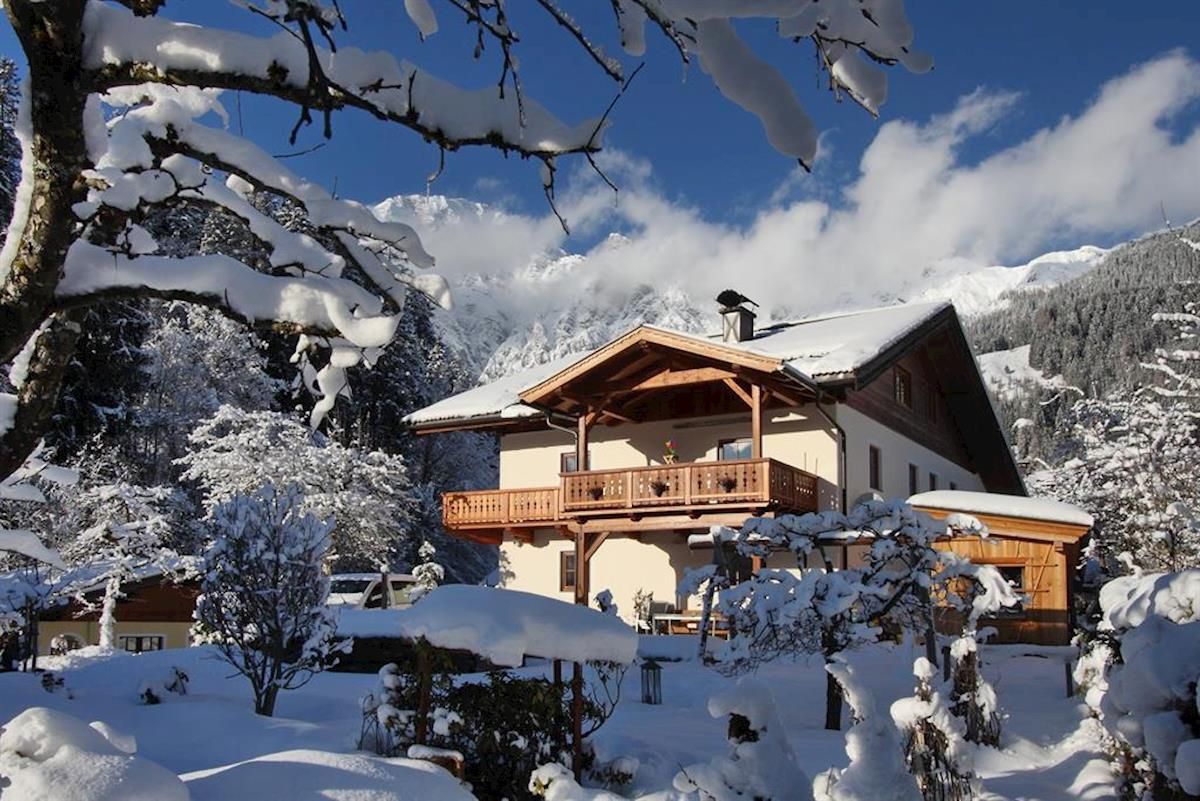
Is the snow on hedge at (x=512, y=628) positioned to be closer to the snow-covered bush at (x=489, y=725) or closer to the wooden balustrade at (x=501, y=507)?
the snow-covered bush at (x=489, y=725)

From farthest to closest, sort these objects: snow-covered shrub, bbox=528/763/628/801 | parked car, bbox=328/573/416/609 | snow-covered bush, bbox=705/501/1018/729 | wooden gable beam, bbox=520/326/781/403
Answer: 1. parked car, bbox=328/573/416/609
2. wooden gable beam, bbox=520/326/781/403
3. snow-covered bush, bbox=705/501/1018/729
4. snow-covered shrub, bbox=528/763/628/801

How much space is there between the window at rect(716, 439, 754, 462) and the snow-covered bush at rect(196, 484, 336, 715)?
1178cm

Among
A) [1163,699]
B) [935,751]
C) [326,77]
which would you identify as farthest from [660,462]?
[326,77]

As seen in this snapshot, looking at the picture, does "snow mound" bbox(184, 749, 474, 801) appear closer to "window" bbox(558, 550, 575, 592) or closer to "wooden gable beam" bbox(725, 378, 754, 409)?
"wooden gable beam" bbox(725, 378, 754, 409)

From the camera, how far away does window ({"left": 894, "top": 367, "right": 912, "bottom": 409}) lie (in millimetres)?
25688

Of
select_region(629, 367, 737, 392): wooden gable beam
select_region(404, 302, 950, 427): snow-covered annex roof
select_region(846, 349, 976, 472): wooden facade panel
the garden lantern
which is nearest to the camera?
the garden lantern

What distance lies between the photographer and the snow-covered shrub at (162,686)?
1263cm

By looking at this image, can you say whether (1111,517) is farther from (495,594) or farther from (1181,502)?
(495,594)

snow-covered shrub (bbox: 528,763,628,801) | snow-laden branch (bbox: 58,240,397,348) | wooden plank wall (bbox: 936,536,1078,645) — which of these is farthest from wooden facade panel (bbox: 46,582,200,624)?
snow-laden branch (bbox: 58,240,397,348)

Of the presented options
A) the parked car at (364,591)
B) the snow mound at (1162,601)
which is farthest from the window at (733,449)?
the snow mound at (1162,601)

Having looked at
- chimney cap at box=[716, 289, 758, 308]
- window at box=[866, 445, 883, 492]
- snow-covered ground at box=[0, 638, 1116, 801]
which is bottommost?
snow-covered ground at box=[0, 638, 1116, 801]

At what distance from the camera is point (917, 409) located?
27156 mm

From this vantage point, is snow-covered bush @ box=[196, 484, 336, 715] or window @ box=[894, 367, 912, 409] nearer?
snow-covered bush @ box=[196, 484, 336, 715]

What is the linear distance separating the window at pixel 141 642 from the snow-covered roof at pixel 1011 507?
19216mm
